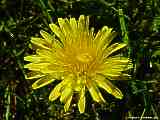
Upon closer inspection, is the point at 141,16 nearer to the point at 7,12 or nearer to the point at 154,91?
the point at 154,91

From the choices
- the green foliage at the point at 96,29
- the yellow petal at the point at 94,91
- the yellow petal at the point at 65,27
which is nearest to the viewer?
the yellow petal at the point at 94,91

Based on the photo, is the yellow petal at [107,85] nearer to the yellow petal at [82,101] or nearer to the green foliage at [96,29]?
the yellow petal at [82,101]

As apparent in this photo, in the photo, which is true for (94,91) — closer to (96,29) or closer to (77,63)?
(77,63)

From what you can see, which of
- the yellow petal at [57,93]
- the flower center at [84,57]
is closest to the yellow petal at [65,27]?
the flower center at [84,57]

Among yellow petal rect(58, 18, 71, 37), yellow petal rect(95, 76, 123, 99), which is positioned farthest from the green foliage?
yellow petal rect(95, 76, 123, 99)

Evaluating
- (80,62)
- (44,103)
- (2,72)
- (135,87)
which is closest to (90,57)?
(80,62)

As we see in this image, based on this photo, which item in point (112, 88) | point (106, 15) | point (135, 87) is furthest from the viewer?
point (106, 15)

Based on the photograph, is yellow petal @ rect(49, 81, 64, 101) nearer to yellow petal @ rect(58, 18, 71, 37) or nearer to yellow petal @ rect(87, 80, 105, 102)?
yellow petal @ rect(87, 80, 105, 102)

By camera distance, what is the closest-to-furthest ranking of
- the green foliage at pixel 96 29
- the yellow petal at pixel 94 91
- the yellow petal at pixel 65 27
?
1. the yellow petal at pixel 94 91
2. the yellow petal at pixel 65 27
3. the green foliage at pixel 96 29
